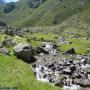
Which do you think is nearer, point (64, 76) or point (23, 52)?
Result: point (64, 76)

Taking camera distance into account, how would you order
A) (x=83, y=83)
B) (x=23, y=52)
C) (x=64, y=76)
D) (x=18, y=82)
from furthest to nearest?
1. (x=23, y=52)
2. (x=64, y=76)
3. (x=83, y=83)
4. (x=18, y=82)

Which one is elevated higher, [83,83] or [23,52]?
[23,52]

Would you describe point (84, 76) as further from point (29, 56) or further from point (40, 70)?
point (29, 56)

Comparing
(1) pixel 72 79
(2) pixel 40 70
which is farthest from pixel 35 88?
Result: (2) pixel 40 70

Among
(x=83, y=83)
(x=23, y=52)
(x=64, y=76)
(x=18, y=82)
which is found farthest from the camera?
(x=23, y=52)

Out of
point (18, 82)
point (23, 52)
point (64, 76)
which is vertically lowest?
point (64, 76)

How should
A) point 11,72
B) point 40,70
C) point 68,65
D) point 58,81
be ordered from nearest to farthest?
point 11,72, point 58,81, point 40,70, point 68,65

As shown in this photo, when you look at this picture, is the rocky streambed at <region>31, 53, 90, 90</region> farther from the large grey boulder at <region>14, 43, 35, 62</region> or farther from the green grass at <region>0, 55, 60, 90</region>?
the green grass at <region>0, 55, 60, 90</region>

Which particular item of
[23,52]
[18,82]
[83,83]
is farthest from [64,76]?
[18,82]

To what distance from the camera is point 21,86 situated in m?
31.1

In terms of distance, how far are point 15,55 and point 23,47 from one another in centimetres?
242

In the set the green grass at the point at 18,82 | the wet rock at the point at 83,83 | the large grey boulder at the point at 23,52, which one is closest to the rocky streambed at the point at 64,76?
the wet rock at the point at 83,83

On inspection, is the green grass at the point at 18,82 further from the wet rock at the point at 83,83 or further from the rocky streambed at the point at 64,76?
the wet rock at the point at 83,83

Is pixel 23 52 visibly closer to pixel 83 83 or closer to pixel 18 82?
pixel 83 83
